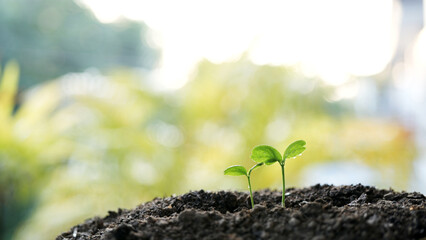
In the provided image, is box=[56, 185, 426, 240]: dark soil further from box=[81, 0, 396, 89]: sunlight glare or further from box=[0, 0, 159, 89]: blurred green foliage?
box=[0, 0, 159, 89]: blurred green foliage

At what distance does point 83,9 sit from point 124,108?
157 centimetres

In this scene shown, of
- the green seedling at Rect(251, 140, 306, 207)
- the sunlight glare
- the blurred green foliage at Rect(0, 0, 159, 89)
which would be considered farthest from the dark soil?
the blurred green foliage at Rect(0, 0, 159, 89)

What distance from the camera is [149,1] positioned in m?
4.00

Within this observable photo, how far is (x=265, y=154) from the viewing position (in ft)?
1.59

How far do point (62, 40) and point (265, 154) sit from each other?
3.56 meters

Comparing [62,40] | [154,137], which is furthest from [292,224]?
[62,40]

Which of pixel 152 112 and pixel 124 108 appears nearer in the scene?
pixel 124 108

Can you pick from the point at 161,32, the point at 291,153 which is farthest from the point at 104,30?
the point at 291,153

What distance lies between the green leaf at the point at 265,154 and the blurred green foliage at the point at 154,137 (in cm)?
164

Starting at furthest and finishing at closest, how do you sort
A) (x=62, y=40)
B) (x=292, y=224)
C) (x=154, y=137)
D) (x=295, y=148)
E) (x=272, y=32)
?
1. (x=62, y=40)
2. (x=272, y=32)
3. (x=154, y=137)
4. (x=295, y=148)
5. (x=292, y=224)

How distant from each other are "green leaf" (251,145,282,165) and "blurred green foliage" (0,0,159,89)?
3337mm

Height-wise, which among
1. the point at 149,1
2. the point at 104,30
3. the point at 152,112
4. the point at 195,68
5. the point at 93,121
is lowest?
the point at 93,121

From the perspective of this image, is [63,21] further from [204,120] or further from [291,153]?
[291,153]

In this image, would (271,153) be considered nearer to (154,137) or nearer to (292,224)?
(292,224)
